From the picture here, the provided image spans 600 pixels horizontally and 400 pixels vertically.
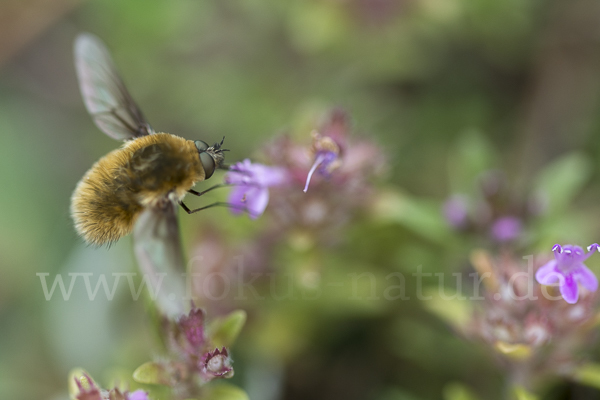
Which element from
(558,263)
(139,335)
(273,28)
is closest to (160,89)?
(273,28)

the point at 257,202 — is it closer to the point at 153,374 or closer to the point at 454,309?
the point at 153,374

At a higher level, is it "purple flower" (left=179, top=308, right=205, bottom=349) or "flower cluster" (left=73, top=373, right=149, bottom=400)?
"purple flower" (left=179, top=308, right=205, bottom=349)

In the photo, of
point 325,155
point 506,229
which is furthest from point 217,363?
point 506,229

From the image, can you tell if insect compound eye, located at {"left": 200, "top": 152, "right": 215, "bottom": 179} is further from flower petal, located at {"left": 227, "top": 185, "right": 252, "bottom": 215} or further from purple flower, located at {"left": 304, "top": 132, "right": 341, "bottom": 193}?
purple flower, located at {"left": 304, "top": 132, "right": 341, "bottom": 193}

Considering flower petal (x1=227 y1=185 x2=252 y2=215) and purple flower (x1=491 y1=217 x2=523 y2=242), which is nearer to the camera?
flower petal (x1=227 y1=185 x2=252 y2=215)

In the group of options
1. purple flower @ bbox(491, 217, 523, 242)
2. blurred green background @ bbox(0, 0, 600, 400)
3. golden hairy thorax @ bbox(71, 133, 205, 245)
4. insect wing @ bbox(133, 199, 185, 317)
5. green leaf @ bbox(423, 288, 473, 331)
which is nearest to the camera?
golden hairy thorax @ bbox(71, 133, 205, 245)

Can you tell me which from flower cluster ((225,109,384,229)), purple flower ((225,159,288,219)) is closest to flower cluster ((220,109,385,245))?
flower cluster ((225,109,384,229))

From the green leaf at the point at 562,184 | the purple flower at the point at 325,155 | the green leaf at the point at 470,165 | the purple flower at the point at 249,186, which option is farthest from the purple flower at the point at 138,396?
the green leaf at the point at 562,184

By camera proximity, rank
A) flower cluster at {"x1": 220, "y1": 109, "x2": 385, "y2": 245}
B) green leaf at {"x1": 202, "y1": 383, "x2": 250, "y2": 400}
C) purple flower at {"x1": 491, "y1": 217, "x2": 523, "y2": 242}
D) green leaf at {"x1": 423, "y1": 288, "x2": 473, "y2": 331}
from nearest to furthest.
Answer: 1. green leaf at {"x1": 202, "y1": 383, "x2": 250, "y2": 400}
2. green leaf at {"x1": 423, "y1": 288, "x2": 473, "y2": 331}
3. flower cluster at {"x1": 220, "y1": 109, "x2": 385, "y2": 245}
4. purple flower at {"x1": 491, "y1": 217, "x2": 523, "y2": 242}
